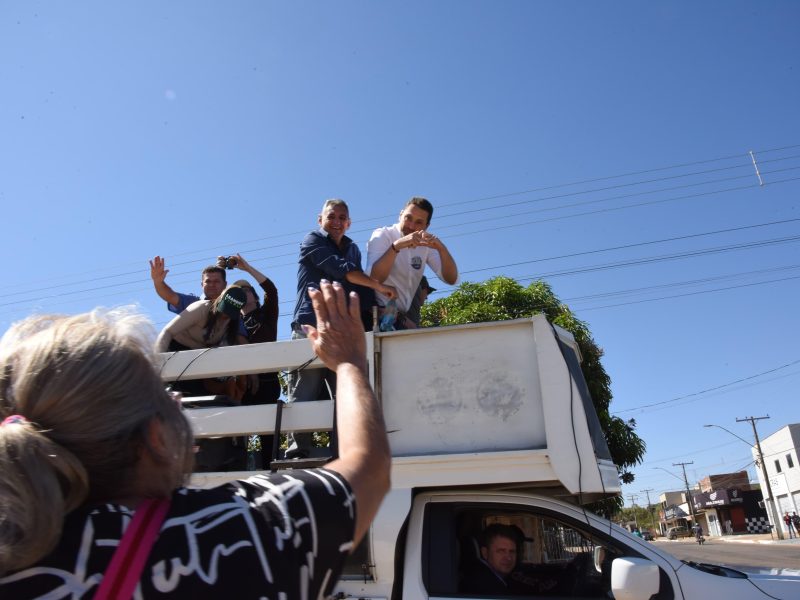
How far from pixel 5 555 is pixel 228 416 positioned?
2.94 m

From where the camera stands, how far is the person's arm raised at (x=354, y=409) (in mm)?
1168

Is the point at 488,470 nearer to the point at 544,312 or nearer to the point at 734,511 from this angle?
the point at 544,312

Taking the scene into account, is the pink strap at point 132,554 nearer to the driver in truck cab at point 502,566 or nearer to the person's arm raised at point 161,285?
the driver in truck cab at point 502,566

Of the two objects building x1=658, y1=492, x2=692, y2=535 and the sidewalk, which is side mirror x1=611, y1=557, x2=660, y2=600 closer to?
the sidewalk

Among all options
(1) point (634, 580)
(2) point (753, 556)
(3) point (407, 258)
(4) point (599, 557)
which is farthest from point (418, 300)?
(2) point (753, 556)

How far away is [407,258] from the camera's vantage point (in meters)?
4.73

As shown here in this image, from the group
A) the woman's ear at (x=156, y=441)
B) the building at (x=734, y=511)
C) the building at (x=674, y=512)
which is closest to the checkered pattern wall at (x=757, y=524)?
the building at (x=734, y=511)

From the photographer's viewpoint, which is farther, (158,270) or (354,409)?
(158,270)

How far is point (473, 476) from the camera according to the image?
332 cm

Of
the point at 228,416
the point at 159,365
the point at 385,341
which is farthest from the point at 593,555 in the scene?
the point at 159,365

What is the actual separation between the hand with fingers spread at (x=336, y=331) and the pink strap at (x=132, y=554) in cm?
53

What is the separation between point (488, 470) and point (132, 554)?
2590 mm

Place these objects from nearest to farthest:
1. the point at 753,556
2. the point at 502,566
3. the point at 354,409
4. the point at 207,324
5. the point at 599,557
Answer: the point at 354,409 → the point at 599,557 → the point at 502,566 → the point at 207,324 → the point at 753,556

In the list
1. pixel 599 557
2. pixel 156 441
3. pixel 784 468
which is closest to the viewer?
pixel 156 441
